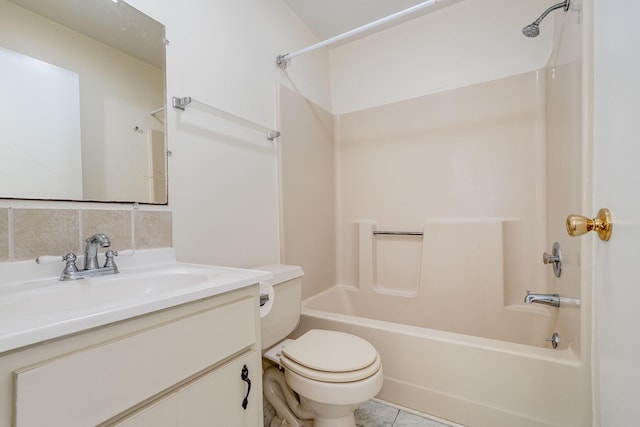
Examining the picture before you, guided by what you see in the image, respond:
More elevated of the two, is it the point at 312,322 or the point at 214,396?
the point at 214,396

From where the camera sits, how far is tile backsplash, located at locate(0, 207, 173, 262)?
0.78 metres

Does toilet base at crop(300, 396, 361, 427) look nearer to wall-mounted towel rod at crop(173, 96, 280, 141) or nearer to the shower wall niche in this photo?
the shower wall niche

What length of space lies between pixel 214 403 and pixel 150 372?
0.22 m

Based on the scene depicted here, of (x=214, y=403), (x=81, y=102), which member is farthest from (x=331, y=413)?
(x=81, y=102)

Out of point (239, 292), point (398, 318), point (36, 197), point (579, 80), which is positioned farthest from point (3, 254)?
point (398, 318)

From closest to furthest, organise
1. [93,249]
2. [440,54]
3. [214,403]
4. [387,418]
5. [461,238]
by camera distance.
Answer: [214,403] < [93,249] < [387,418] < [461,238] < [440,54]

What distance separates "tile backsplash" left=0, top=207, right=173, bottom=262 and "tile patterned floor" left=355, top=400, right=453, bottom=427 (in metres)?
1.23

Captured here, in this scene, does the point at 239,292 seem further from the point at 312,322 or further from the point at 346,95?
the point at 346,95

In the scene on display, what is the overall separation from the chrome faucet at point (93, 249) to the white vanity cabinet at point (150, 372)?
43 centimetres

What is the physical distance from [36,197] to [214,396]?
30.1 inches

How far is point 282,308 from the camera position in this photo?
131 cm

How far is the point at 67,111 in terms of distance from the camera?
0.91 m

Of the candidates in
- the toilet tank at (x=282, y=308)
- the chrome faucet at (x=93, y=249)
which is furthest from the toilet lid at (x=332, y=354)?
the chrome faucet at (x=93, y=249)

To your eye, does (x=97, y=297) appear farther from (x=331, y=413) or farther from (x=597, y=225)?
(x=597, y=225)
